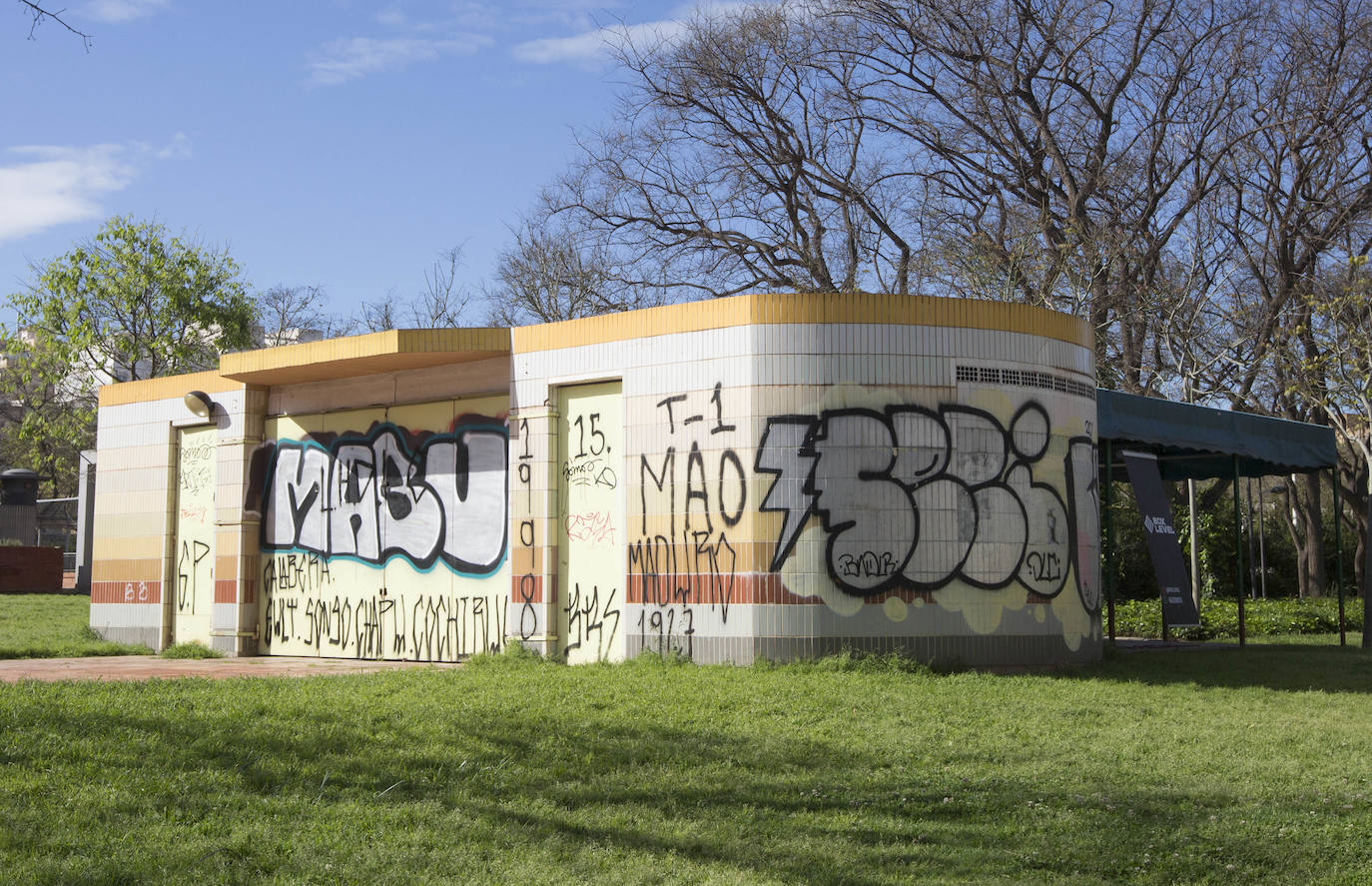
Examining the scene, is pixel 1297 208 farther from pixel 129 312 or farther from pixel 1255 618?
pixel 129 312

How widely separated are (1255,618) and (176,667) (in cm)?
1807

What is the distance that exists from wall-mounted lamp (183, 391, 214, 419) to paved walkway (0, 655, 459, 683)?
11.3 feet

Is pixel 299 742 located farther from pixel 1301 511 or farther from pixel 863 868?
pixel 1301 511

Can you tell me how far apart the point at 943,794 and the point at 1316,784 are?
2572 millimetres

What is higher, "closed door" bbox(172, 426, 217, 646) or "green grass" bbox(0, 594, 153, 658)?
"closed door" bbox(172, 426, 217, 646)

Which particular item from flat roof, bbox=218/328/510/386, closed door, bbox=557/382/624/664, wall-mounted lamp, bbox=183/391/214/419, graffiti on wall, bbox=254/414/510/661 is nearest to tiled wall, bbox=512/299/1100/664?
closed door, bbox=557/382/624/664

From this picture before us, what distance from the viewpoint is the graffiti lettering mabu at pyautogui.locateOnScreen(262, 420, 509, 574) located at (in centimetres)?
1539

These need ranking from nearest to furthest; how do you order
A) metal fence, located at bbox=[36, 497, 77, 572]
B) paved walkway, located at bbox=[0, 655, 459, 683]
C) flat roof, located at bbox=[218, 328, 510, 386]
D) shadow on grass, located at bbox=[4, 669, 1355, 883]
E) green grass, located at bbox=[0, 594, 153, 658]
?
shadow on grass, located at bbox=[4, 669, 1355, 883] < paved walkway, located at bbox=[0, 655, 459, 683] < flat roof, located at bbox=[218, 328, 510, 386] < green grass, located at bbox=[0, 594, 153, 658] < metal fence, located at bbox=[36, 497, 77, 572]

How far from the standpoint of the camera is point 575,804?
7.51 m

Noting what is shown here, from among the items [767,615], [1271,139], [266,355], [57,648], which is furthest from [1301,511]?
[57,648]

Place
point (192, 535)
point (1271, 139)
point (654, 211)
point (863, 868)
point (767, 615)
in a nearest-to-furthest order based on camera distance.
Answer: point (863, 868) → point (767, 615) → point (192, 535) → point (1271, 139) → point (654, 211)

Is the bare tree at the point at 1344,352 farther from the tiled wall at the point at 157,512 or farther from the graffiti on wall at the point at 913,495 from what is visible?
the tiled wall at the point at 157,512

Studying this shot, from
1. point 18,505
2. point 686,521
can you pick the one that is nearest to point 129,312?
point 18,505

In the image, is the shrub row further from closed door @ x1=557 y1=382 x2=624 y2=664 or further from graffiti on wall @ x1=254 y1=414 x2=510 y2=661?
graffiti on wall @ x1=254 y1=414 x2=510 y2=661
